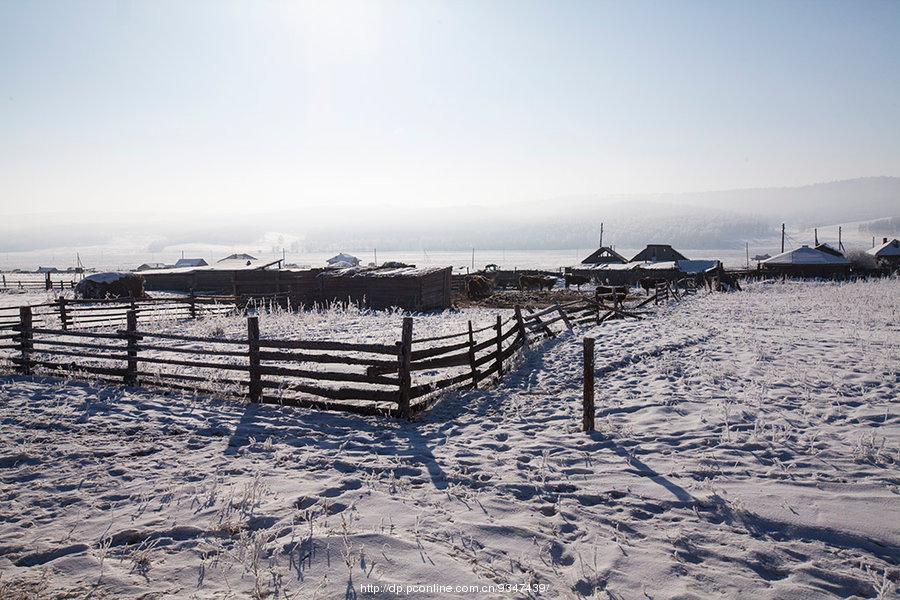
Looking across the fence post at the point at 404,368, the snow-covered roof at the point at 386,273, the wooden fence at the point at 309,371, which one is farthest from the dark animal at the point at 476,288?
the fence post at the point at 404,368

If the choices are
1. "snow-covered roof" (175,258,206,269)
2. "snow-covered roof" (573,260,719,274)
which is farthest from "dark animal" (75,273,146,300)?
"snow-covered roof" (573,260,719,274)

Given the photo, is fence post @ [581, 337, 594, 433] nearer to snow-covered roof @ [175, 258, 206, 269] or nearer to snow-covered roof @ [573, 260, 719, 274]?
snow-covered roof @ [573, 260, 719, 274]

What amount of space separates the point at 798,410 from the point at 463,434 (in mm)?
4859

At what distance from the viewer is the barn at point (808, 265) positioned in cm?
5041

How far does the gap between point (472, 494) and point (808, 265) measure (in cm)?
5760

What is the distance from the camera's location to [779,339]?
13.1 metres

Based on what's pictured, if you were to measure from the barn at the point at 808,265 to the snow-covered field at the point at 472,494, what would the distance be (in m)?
48.7

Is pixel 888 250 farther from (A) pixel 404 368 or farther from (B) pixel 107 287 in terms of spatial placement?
(B) pixel 107 287

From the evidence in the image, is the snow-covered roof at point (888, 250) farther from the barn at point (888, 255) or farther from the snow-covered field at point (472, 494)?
the snow-covered field at point (472, 494)

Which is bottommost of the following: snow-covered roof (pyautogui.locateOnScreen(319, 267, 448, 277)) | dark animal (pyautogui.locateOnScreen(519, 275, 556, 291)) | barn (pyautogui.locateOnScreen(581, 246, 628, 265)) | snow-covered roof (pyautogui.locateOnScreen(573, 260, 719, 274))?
dark animal (pyautogui.locateOnScreen(519, 275, 556, 291))

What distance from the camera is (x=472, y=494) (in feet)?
17.2

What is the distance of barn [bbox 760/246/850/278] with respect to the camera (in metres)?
50.4

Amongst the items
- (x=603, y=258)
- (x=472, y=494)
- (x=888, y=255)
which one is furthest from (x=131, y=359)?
(x=888, y=255)

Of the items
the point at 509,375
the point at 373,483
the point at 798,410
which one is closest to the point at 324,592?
the point at 373,483
